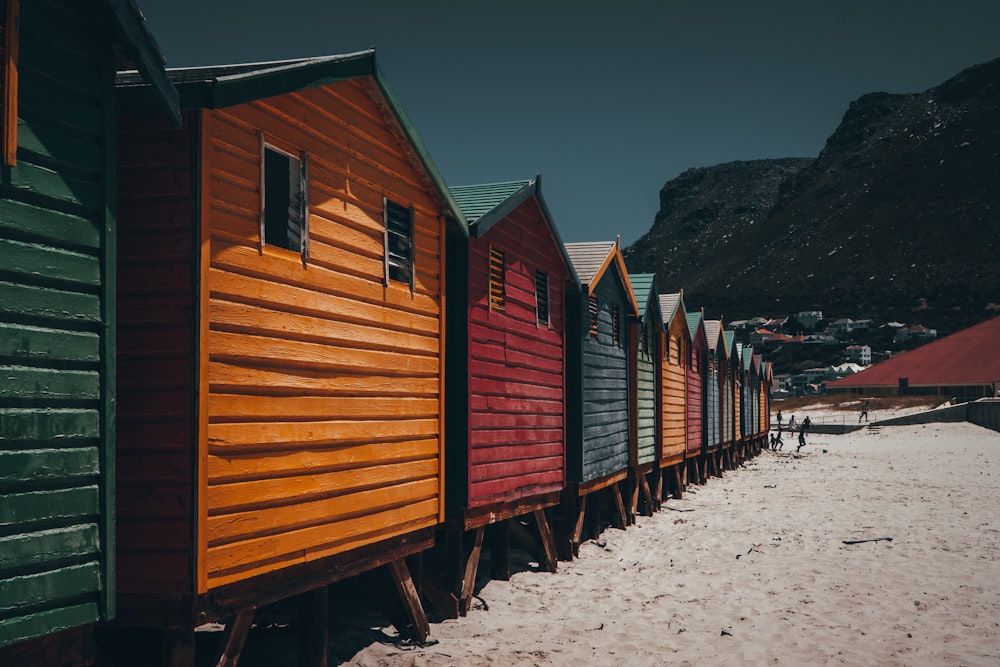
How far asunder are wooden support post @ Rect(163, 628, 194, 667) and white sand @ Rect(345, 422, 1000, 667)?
2939 mm

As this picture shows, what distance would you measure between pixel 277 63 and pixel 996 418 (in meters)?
53.6

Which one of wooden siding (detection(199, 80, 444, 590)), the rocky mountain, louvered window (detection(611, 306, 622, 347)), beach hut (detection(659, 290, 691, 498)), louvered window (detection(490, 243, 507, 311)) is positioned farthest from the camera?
the rocky mountain

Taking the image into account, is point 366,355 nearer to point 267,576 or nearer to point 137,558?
point 267,576

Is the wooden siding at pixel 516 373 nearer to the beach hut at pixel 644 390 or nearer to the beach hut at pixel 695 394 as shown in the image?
the beach hut at pixel 644 390

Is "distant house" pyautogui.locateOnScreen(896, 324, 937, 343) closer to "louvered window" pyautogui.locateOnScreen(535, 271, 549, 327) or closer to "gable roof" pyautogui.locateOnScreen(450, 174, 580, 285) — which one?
"louvered window" pyautogui.locateOnScreen(535, 271, 549, 327)

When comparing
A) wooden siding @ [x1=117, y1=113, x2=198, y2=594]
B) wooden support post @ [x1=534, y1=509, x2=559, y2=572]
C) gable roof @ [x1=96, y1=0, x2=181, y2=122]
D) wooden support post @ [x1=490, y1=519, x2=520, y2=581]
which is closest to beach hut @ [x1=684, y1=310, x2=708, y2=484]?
wooden support post @ [x1=534, y1=509, x2=559, y2=572]

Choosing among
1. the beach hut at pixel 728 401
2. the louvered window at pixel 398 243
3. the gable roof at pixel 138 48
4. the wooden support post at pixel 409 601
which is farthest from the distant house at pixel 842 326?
the gable roof at pixel 138 48

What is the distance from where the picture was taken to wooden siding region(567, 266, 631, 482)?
14242 mm

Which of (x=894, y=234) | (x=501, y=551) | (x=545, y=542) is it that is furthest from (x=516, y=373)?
(x=894, y=234)

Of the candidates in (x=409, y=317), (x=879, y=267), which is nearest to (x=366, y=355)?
(x=409, y=317)

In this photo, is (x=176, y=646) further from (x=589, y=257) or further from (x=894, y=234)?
(x=894, y=234)

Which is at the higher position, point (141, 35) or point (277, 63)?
point (277, 63)

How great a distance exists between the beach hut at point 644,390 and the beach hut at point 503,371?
15.7ft

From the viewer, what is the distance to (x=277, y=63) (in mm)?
6711
